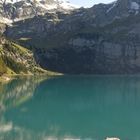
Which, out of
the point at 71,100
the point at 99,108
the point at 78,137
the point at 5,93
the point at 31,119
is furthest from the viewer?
the point at 5,93

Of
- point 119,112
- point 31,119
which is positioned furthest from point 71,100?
point 31,119

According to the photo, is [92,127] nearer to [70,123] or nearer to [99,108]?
[70,123]

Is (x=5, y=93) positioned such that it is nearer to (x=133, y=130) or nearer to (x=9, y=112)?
(x=9, y=112)

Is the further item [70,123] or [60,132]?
[70,123]

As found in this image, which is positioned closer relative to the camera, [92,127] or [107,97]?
[92,127]

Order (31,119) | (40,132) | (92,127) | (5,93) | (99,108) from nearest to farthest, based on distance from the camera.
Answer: (40,132)
(92,127)
(31,119)
(99,108)
(5,93)

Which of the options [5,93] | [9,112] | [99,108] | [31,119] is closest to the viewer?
[31,119]

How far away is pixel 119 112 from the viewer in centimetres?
11812

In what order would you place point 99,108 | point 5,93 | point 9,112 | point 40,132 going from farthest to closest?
point 5,93
point 99,108
point 9,112
point 40,132

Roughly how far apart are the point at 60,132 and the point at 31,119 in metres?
20.9

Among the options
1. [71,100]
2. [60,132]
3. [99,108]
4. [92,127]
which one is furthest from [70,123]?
[71,100]

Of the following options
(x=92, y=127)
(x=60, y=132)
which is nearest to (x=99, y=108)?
(x=92, y=127)

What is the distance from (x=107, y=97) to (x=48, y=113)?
198 feet

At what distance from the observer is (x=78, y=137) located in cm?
7850
